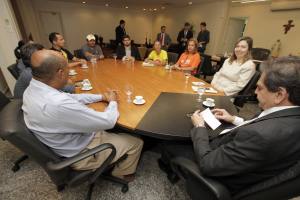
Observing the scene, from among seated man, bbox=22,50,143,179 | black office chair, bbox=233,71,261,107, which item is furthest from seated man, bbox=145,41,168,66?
seated man, bbox=22,50,143,179

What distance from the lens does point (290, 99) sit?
78 centimetres

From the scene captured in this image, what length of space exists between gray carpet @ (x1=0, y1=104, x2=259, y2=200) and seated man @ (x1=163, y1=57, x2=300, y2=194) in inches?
30.7

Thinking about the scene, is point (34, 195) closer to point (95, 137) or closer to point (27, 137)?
point (95, 137)

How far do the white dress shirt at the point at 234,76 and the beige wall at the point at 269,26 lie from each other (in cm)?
386

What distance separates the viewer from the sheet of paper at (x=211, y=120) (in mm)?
1190

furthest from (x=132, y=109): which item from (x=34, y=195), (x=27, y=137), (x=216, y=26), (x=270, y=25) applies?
(x=216, y=26)

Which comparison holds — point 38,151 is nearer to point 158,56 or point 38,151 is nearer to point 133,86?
point 133,86

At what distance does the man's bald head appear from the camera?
0.94 metres

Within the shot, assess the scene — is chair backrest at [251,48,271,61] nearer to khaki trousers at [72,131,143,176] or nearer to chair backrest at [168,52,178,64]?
chair backrest at [168,52,178,64]

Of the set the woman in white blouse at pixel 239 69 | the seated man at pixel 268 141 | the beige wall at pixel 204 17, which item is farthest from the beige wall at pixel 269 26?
the seated man at pixel 268 141

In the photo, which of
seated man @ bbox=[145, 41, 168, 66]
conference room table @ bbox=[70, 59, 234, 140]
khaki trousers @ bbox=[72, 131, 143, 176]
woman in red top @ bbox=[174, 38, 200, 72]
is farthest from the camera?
seated man @ bbox=[145, 41, 168, 66]

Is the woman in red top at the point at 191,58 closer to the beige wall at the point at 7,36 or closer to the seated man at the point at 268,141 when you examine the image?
the seated man at the point at 268,141

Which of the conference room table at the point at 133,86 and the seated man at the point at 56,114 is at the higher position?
the seated man at the point at 56,114

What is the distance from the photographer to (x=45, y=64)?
94cm
